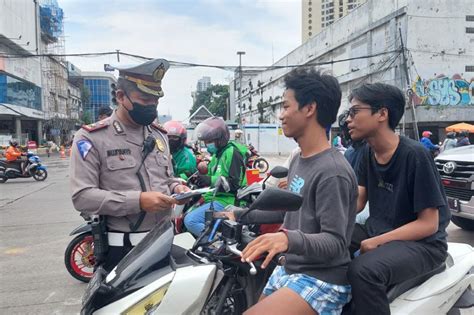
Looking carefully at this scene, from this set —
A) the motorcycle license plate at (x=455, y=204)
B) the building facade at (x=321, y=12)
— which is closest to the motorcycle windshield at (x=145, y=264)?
the motorcycle license plate at (x=455, y=204)

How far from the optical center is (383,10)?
26250 millimetres

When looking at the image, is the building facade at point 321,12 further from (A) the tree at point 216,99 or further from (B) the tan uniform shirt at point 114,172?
(B) the tan uniform shirt at point 114,172

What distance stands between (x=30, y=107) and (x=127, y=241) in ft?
152

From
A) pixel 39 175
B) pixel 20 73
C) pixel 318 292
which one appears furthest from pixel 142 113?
pixel 20 73

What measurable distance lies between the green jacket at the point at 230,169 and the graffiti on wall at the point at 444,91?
22.7 m

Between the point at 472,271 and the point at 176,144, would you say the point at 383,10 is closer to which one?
the point at 176,144

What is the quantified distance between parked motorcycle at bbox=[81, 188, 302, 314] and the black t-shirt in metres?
0.80

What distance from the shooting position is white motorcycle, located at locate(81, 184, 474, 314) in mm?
1520

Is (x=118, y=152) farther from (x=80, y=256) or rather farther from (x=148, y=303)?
(x=80, y=256)

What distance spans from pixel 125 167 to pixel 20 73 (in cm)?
4372

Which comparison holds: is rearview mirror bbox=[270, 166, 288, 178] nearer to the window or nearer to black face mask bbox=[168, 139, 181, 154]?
black face mask bbox=[168, 139, 181, 154]

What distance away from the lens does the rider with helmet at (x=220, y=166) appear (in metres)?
3.65

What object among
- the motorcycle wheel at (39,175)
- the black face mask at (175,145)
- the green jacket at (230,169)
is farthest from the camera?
the motorcycle wheel at (39,175)

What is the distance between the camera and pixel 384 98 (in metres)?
2.12
